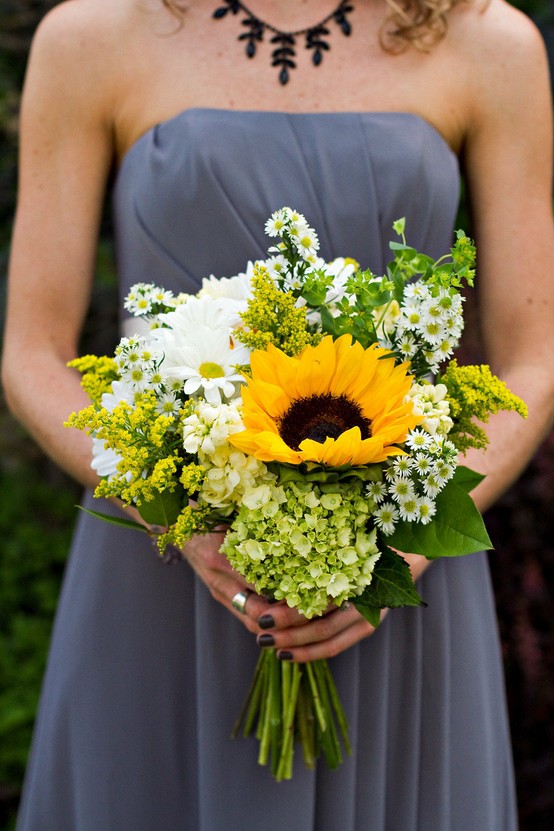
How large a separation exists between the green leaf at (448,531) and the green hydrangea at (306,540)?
58 millimetres

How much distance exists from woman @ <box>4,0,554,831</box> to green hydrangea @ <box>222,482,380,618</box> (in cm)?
52

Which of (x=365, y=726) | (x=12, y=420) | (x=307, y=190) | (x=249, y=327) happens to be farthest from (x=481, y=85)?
(x=12, y=420)

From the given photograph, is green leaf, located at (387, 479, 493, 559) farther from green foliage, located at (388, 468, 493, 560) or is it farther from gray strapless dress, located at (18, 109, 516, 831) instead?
gray strapless dress, located at (18, 109, 516, 831)

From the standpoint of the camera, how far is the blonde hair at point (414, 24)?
1781 mm

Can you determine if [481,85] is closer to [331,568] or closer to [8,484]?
[331,568]

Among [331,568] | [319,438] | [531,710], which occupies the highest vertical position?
[319,438]

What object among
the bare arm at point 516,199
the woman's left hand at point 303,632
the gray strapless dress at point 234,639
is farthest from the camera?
the bare arm at point 516,199

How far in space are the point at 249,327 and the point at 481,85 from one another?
955mm

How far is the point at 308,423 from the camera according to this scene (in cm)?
113

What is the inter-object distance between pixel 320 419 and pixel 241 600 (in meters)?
0.43

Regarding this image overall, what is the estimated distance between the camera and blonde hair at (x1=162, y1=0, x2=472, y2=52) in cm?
178

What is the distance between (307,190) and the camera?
169 centimetres

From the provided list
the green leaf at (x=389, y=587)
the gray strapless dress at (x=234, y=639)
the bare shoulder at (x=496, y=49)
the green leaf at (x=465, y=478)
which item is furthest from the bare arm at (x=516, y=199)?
the green leaf at (x=389, y=587)

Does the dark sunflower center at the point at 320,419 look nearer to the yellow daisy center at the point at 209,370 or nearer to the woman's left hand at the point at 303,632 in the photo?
the yellow daisy center at the point at 209,370
